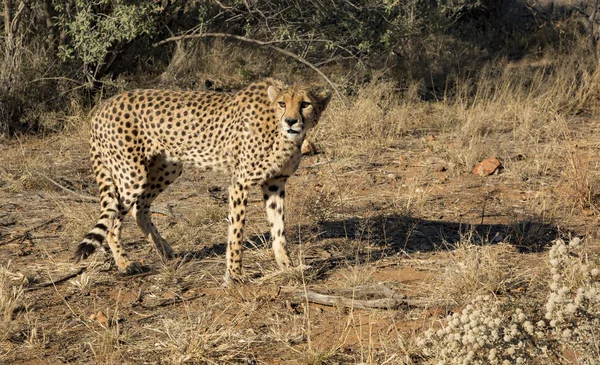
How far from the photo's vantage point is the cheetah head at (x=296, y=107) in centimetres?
464

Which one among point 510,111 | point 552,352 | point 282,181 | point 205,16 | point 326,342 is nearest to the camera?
point 552,352

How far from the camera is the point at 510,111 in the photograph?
322 inches

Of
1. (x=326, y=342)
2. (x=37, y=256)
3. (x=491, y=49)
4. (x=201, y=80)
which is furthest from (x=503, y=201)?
(x=491, y=49)

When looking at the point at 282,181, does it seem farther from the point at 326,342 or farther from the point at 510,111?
the point at 510,111

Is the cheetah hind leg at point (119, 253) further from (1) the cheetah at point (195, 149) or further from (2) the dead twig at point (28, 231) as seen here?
(2) the dead twig at point (28, 231)

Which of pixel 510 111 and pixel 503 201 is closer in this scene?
pixel 503 201

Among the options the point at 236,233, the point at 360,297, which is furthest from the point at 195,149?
the point at 360,297

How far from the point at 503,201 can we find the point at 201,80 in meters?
4.58

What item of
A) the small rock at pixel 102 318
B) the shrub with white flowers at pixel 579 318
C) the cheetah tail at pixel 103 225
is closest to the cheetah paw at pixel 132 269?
the cheetah tail at pixel 103 225

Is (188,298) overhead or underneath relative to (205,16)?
underneath

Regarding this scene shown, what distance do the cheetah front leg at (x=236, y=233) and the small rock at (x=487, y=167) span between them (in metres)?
2.71

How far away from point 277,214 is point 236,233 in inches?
13.8

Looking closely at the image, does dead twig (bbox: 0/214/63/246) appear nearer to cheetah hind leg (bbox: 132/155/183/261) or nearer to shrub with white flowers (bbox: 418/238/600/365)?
cheetah hind leg (bbox: 132/155/183/261)

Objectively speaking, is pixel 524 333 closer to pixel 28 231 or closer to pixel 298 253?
pixel 298 253
